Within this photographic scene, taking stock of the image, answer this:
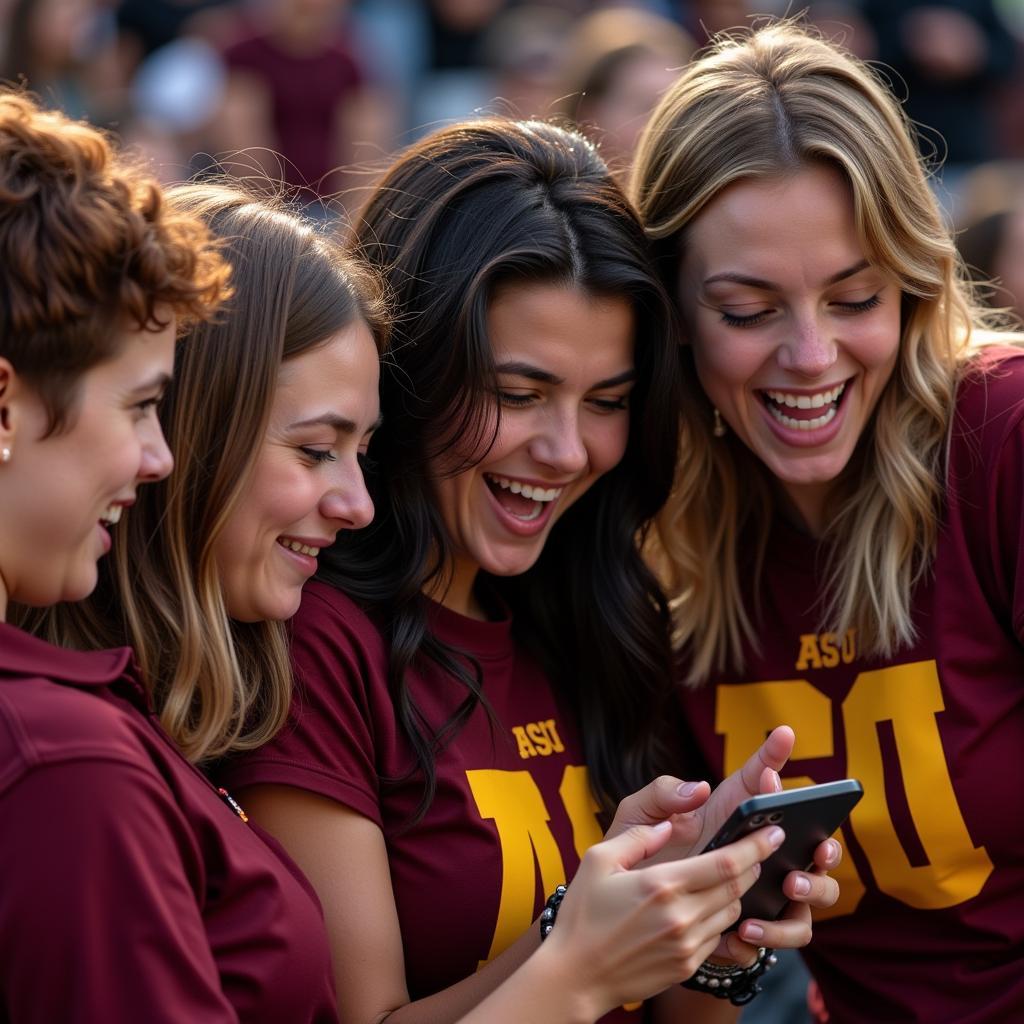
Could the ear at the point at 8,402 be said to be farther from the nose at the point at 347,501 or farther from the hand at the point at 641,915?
the hand at the point at 641,915

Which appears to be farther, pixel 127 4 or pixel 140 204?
pixel 127 4

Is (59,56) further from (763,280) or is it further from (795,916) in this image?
(795,916)

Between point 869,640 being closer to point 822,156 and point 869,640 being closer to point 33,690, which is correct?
point 822,156

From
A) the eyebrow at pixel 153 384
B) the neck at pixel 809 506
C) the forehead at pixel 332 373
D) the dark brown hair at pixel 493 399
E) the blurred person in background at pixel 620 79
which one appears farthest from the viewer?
the blurred person in background at pixel 620 79

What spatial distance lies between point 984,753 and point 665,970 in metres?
0.89

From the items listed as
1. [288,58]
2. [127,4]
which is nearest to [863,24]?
[288,58]

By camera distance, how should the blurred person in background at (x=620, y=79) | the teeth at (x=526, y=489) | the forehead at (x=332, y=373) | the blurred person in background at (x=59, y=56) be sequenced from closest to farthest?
1. the forehead at (x=332, y=373)
2. the teeth at (x=526, y=489)
3. the blurred person in background at (x=620, y=79)
4. the blurred person in background at (x=59, y=56)

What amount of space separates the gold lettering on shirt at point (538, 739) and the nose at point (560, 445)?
47 cm

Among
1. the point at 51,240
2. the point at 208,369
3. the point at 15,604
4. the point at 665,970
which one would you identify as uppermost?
the point at 51,240

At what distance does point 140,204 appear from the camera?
1.89 meters

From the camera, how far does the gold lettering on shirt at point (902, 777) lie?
2725 mm

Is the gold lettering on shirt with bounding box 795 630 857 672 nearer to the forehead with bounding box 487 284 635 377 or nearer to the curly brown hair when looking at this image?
the forehead with bounding box 487 284 635 377

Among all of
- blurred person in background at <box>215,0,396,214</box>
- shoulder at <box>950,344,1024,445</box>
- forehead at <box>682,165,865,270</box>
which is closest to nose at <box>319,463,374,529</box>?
forehead at <box>682,165,865,270</box>

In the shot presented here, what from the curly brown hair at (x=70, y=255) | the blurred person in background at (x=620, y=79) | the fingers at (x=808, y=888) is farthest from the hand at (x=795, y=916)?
the blurred person in background at (x=620, y=79)
